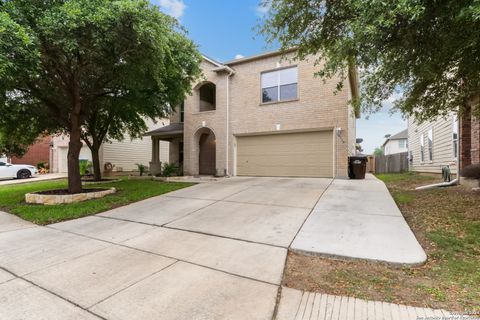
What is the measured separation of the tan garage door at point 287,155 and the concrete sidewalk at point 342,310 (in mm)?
9012

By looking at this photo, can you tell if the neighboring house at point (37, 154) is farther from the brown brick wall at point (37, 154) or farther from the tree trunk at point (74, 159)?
the tree trunk at point (74, 159)

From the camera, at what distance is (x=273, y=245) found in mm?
3836

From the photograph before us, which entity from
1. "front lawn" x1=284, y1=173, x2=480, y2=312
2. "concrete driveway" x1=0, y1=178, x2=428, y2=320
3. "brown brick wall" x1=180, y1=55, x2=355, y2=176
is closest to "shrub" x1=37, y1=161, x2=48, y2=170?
"brown brick wall" x1=180, y1=55, x2=355, y2=176

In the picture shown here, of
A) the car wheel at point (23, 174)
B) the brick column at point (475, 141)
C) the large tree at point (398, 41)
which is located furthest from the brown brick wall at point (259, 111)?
the car wheel at point (23, 174)

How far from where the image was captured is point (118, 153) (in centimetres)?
2075

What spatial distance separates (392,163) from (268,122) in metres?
13.8

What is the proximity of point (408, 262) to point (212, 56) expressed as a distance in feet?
42.8

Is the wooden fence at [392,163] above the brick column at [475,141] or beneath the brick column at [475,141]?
beneath

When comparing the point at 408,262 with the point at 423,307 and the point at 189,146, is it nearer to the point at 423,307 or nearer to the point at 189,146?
the point at 423,307

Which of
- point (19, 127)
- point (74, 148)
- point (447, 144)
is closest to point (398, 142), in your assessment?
point (447, 144)

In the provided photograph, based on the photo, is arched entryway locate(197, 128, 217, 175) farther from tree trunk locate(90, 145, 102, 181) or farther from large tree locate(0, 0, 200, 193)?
tree trunk locate(90, 145, 102, 181)

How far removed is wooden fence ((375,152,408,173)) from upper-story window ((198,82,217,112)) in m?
15.2

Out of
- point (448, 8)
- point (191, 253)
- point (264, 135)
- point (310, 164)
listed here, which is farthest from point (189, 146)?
point (448, 8)

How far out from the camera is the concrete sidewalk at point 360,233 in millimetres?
3441
